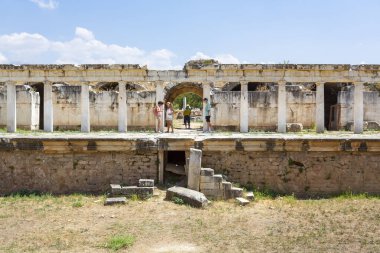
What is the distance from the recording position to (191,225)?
26.9 ft

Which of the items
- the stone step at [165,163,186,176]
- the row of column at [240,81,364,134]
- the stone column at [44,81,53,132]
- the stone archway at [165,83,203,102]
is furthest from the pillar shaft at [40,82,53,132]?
the stone step at [165,163,186,176]

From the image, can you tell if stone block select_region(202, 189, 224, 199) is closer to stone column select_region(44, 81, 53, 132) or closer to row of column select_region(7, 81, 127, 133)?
row of column select_region(7, 81, 127, 133)

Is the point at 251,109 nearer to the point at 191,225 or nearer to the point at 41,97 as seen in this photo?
the point at 41,97

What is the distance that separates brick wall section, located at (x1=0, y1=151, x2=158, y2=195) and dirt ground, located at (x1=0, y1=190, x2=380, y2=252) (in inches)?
24.1

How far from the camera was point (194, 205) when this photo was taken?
30.8ft

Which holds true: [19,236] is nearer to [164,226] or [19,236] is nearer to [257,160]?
[164,226]

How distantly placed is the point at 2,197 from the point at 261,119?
618 inches

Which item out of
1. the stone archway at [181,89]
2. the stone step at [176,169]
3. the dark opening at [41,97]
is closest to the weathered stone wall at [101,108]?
the stone archway at [181,89]

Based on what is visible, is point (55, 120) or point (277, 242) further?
point (55, 120)

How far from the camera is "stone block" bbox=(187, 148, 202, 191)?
33.7ft

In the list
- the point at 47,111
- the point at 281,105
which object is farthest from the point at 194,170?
the point at 47,111

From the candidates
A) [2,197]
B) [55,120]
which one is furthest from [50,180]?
[55,120]

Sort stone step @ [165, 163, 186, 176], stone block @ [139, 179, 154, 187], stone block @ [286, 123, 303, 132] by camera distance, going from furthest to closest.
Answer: stone block @ [286, 123, 303, 132] → stone step @ [165, 163, 186, 176] → stone block @ [139, 179, 154, 187]

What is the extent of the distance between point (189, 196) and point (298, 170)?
3.26 m
